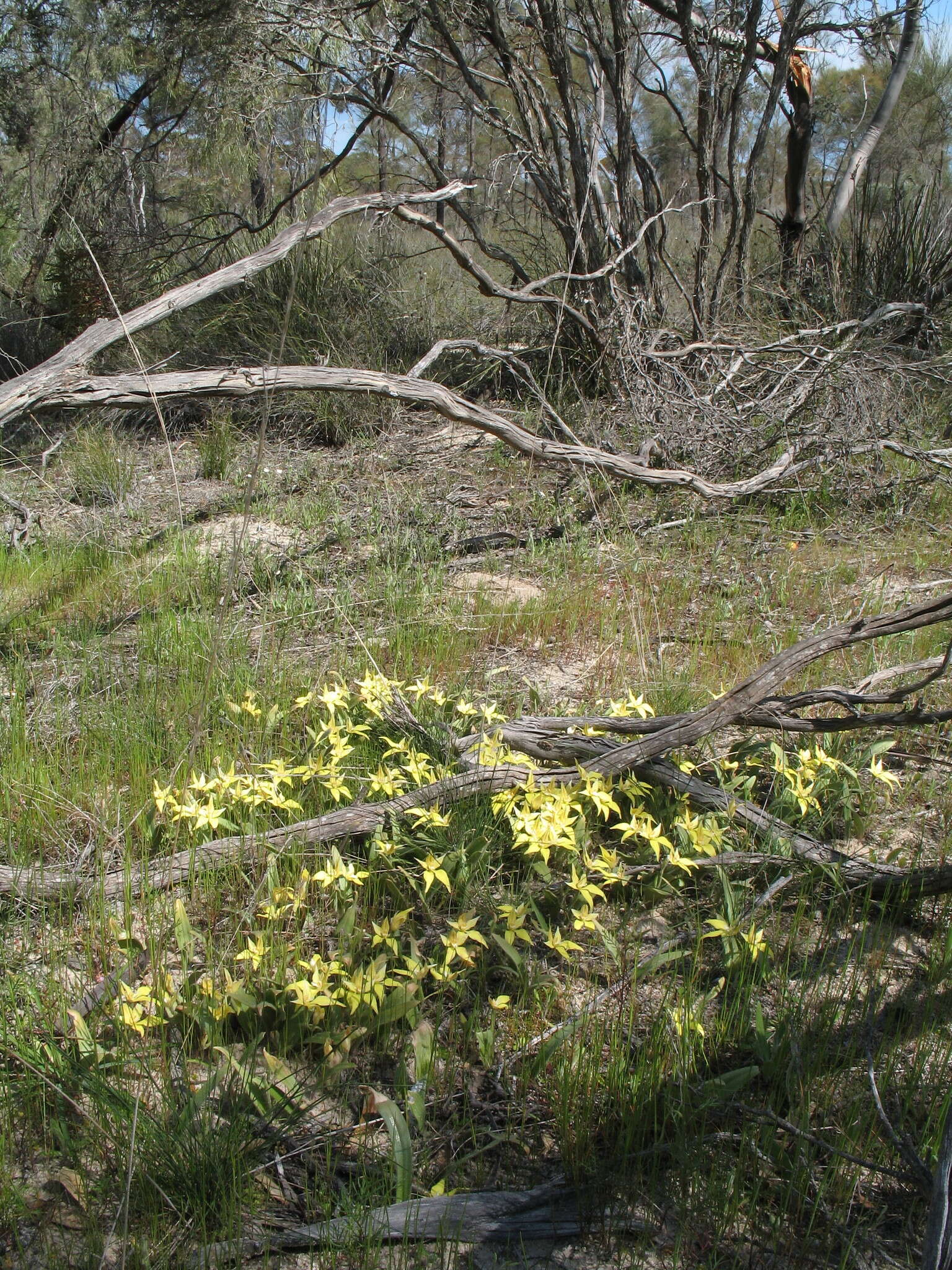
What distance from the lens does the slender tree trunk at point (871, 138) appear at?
23.9 ft

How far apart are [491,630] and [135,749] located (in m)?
1.38

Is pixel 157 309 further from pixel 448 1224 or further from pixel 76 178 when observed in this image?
pixel 76 178

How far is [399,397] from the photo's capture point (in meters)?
4.34

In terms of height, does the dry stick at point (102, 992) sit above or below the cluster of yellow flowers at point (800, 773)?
below

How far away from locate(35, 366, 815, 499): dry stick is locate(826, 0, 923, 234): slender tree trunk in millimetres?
3245

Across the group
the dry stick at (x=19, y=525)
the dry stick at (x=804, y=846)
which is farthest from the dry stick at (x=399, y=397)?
the dry stick at (x=804, y=846)

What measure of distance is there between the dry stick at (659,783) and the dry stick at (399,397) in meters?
1.49

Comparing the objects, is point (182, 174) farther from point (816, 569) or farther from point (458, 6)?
point (816, 569)

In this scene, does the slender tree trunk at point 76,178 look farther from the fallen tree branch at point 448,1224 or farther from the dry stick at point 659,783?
the fallen tree branch at point 448,1224

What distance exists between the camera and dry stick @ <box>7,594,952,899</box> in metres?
2.19

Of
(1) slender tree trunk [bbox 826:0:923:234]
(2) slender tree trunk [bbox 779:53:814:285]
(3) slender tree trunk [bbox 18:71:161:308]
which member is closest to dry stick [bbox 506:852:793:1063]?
(2) slender tree trunk [bbox 779:53:814:285]

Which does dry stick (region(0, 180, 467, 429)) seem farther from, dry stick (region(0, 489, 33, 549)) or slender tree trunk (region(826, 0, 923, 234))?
slender tree trunk (region(826, 0, 923, 234))

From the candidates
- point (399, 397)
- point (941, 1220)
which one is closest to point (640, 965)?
point (941, 1220)

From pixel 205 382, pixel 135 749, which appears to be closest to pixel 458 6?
pixel 205 382
